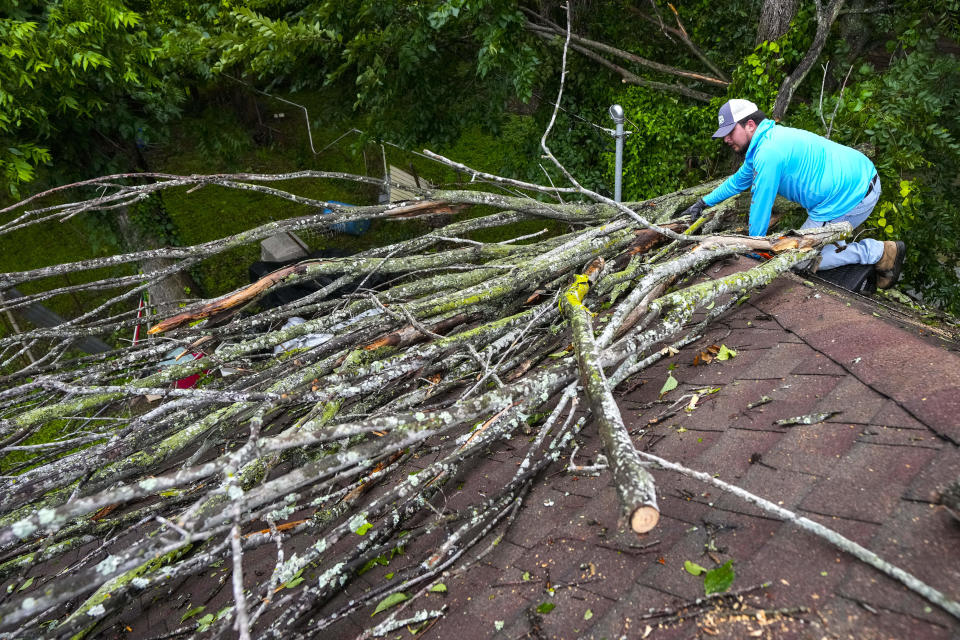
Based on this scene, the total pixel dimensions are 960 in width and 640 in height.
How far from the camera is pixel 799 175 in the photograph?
4.04 m

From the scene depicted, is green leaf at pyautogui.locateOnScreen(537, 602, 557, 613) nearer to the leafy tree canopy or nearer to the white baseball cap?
the white baseball cap

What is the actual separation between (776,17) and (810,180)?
3.04 m

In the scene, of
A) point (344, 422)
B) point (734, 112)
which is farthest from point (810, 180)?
point (344, 422)

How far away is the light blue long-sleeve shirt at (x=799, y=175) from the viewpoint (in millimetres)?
3898

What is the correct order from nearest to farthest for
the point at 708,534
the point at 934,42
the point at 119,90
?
the point at 708,534 → the point at 934,42 → the point at 119,90

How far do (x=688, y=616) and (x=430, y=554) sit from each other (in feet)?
3.36

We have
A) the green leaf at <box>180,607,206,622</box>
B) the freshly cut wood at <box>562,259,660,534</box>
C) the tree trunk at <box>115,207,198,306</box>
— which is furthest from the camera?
the tree trunk at <box>115,207,198,306</box>

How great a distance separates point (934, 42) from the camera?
4895 millimetres

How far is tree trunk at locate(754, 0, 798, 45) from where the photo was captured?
5.88 m

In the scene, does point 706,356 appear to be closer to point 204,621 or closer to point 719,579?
point 719,579

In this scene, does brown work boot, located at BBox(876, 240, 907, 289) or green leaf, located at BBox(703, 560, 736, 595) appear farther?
brown work boot, located at BBox(876, 240, 907, 289)

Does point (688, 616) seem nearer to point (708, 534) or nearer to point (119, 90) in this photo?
point (708, 534)

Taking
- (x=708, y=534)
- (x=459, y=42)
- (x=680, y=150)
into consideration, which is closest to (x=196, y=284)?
(x=459, y=42)

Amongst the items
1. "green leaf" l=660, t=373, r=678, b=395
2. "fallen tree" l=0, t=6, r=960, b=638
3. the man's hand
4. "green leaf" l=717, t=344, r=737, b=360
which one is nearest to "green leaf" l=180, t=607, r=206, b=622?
"fallen tree" l=0, t=6, r=960, b=638
